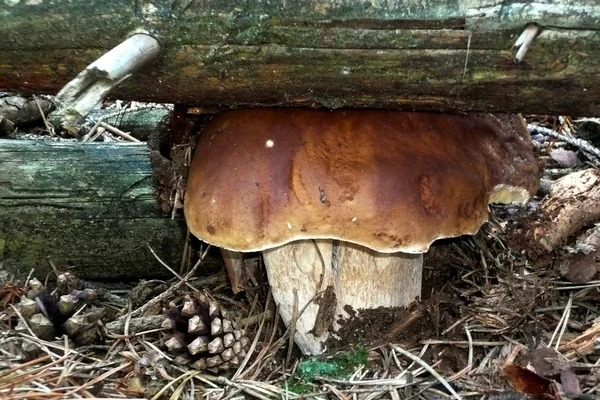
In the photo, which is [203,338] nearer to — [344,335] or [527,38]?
[344,335]

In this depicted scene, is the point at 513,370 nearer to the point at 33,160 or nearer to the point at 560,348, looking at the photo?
the point at 560,348

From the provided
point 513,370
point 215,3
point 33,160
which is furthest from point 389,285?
point 33,160

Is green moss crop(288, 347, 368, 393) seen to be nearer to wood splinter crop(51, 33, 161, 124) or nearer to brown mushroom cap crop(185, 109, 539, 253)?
brown mushroom cap crop(185, 109, 539, 253)

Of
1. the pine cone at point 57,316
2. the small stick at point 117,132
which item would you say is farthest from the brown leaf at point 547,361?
the small stick at point 117,132

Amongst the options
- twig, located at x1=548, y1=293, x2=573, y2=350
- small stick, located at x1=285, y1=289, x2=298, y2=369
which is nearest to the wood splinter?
small stick, located at x1=285, y1=289, x2=298, y2=369

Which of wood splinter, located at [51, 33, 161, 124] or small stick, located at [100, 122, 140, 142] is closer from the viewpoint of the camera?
wood splinter, located at [51, 33, 161, 124]

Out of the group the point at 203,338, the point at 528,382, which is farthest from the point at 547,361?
the point at 203,338

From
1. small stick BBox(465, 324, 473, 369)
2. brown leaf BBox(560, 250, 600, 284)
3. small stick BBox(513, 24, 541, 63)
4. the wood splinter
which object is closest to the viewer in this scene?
the wood splinter

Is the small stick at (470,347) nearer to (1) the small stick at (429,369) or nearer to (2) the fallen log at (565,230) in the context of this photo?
(1) the small stick at (429,369)
